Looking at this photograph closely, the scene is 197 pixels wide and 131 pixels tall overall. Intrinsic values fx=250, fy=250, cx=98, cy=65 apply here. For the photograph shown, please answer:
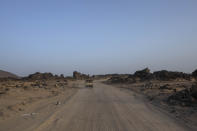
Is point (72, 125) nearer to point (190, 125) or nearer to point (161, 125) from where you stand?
point (161, 125)

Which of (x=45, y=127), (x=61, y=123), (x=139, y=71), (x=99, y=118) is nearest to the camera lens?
(x=45, y=127)

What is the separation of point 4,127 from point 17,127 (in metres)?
0.62

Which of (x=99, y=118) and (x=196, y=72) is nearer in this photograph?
(x=99, y=118)

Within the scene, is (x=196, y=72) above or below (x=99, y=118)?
above

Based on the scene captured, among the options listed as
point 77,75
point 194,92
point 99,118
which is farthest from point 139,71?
point 77,75

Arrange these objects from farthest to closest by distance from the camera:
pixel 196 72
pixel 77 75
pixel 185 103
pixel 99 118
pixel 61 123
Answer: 1. pixel 77 75
2. pixel 196 72
3. pixel 185 103
4. pixel 99 118
5. pixel 61 123

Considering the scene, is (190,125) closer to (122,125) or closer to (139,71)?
(122,125)

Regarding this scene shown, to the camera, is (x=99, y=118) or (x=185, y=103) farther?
(x=185, y=103)

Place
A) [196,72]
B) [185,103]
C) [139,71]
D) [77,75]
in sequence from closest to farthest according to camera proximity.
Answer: [185,103] < [196,72] < [139,71] < [77,75]

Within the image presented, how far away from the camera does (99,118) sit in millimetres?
13242

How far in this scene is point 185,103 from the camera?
18969mm

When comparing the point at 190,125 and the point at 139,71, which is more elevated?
the point at 139,71

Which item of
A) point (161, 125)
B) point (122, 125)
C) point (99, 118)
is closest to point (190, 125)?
point (161, 125)

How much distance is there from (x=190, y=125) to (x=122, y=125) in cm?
314
